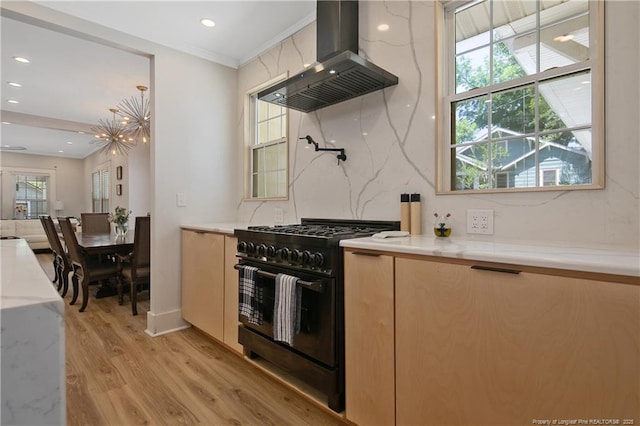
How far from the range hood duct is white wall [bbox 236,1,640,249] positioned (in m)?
0.09

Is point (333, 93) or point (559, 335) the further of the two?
point (333, 93)

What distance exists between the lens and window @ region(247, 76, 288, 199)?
309 centimetres

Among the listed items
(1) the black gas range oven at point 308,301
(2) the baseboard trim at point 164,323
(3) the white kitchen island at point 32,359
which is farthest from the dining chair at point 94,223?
(3) the white kitchen island at point 32,359

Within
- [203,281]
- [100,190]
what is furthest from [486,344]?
[100,190]

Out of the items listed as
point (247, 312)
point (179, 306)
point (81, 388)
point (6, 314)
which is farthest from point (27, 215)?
point (6, 314)

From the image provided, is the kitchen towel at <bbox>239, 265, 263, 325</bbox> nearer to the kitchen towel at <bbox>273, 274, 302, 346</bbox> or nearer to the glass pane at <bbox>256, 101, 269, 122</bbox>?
the kitchen towel at <bbox>273, 274, 302, 346</bbox>

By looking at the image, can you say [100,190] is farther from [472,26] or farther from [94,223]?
[472,26]

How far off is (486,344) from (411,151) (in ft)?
3.85

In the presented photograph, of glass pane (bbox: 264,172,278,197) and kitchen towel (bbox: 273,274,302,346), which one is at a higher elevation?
glass pane (bbox: 264,172,278,197)

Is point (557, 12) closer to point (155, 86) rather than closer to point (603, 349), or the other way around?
point (603, 349)

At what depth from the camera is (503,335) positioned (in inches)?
45.1

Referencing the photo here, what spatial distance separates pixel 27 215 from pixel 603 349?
13.0 metres

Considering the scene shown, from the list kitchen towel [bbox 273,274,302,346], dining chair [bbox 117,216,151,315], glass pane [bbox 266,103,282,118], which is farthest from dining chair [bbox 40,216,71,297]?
kitchen towel [bbox 273,274,302,346]

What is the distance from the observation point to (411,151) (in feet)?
6.54
